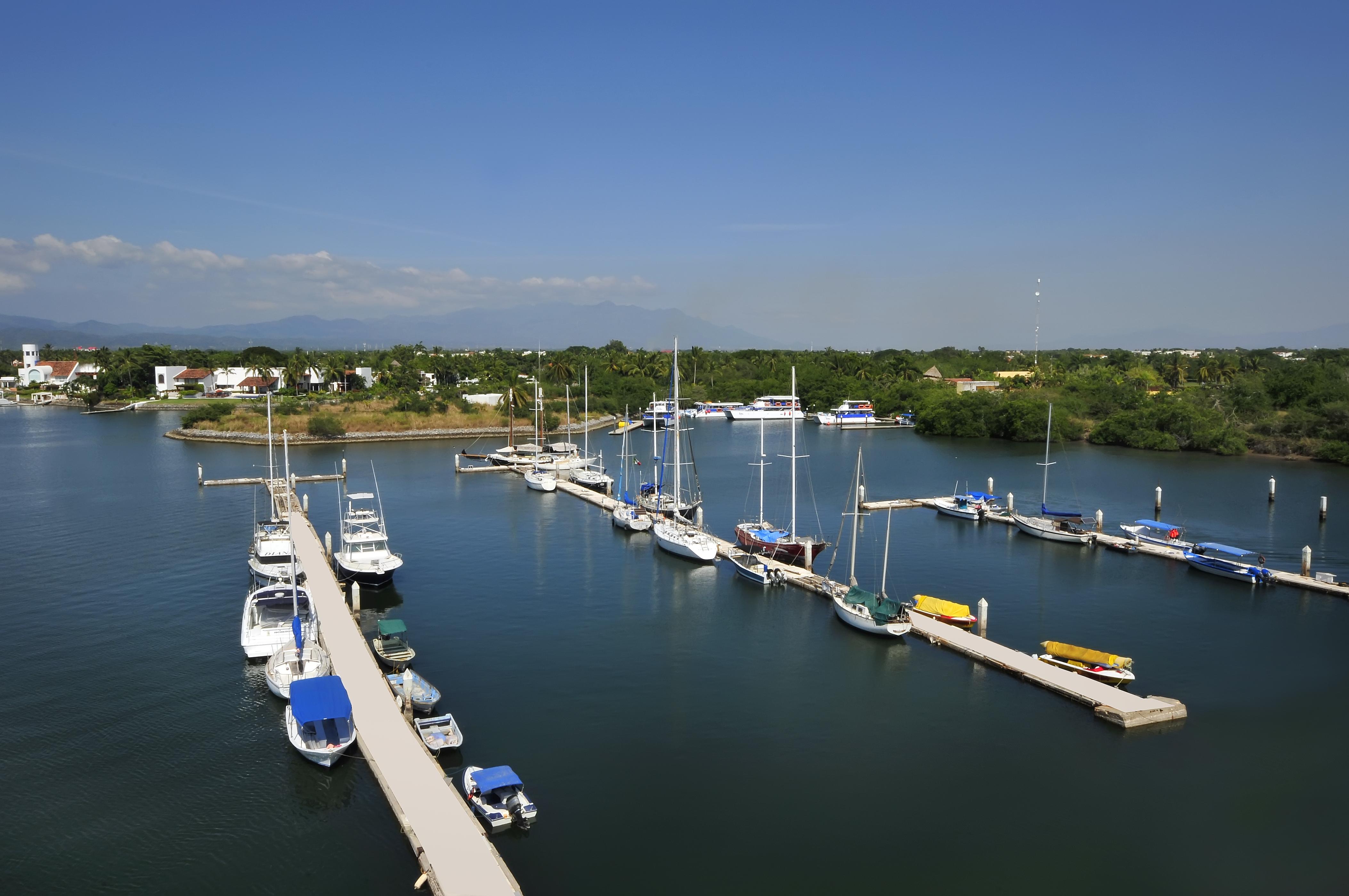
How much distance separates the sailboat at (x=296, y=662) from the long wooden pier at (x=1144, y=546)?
3420 cm

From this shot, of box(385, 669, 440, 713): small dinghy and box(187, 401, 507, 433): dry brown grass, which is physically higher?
box(187, 401, 507, 433): dry brown grass

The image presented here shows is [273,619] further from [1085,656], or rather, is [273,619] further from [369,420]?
[369,420]

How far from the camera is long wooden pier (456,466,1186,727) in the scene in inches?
1062

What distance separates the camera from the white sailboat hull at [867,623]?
33688mm

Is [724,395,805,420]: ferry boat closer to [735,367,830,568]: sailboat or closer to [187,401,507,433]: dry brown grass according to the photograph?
[187,401,507,433]: dry brown grass

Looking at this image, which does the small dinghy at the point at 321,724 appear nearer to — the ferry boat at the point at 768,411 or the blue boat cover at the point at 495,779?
the blue boat cover at the point at 495,779

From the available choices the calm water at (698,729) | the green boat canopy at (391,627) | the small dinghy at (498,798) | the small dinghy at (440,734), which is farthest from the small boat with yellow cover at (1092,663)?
the green boat canopy at (391,627)

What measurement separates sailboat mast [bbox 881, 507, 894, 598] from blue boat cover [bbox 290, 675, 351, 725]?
66.1ft

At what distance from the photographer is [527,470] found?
78.4 m

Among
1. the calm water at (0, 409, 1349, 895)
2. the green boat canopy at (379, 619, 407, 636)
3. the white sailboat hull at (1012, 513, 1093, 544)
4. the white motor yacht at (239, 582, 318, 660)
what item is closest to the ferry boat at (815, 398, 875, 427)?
the white sailboat hull at (1012, 513, 1093, 544)

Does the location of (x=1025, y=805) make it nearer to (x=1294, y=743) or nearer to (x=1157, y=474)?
(x=1294, y=743)

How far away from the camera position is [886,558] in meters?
39.7

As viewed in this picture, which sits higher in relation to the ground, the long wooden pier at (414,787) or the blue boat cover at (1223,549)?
the blue boat cover at (1223,549)

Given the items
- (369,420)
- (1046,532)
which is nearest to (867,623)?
(1046,532)
